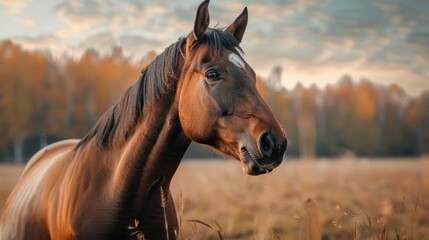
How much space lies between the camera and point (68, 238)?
119 inches

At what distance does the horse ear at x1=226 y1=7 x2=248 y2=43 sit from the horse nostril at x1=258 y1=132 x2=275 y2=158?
3.52ft

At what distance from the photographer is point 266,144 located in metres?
2.45

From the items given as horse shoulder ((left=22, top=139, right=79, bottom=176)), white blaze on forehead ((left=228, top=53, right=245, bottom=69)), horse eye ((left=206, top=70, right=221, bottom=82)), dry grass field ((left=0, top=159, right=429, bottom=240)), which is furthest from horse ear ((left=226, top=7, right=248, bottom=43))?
dry grass field ((left=0, top=159, right=429, bottom=240))

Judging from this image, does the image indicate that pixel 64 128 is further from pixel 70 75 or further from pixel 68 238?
pixel 68 238

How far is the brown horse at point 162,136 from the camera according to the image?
8.52ft

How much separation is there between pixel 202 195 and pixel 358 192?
4251 millimetres

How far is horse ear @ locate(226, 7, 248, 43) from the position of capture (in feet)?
10.6

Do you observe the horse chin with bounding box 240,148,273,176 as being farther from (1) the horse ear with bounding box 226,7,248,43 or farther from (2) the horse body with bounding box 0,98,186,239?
(1) the horse ear with bounding box 226,7,248,43

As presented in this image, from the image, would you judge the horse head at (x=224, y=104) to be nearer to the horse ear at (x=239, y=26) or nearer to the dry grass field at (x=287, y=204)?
the horse ear at (x=239, y=26)

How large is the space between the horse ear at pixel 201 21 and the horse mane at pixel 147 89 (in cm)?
4

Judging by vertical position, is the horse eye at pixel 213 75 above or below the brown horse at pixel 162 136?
above

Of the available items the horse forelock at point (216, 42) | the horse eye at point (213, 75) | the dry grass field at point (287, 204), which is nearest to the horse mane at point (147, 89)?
the horse forelock at point (216, 42)

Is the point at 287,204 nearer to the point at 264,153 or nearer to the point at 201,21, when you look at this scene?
the point at 201,21

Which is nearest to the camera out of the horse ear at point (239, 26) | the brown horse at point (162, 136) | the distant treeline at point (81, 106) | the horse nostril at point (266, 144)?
the horse nostril at point (266, 144)
